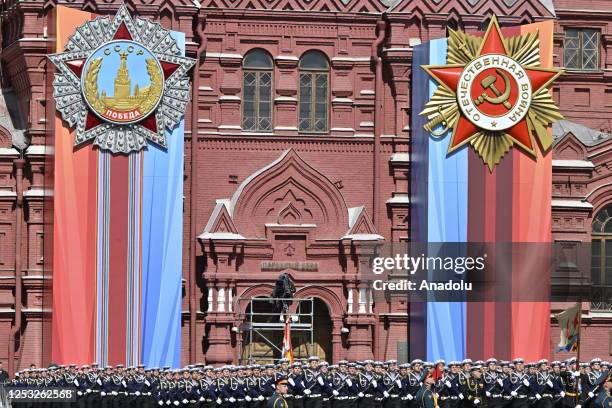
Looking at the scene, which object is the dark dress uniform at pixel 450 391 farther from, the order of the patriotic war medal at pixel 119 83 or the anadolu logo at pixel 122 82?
the anadolu logo at pixel 122 82

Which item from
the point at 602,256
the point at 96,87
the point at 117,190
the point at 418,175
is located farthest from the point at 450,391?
the point at 96,87

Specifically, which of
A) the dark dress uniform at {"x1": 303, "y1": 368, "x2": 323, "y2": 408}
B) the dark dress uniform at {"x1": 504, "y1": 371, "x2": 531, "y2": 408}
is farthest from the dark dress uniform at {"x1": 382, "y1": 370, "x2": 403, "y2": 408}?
the dark dress uniform at {"x1": 504, "y1": 371, "x2": 531, "y2": 408}

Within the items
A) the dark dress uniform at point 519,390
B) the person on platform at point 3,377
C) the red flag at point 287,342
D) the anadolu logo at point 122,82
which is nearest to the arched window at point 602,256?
the red flag at point 287,342

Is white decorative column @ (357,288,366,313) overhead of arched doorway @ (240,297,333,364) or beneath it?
overhead

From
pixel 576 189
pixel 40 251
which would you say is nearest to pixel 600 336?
pixel 576 189

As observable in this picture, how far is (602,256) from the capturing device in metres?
58.2

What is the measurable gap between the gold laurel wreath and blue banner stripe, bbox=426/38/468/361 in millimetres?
7459

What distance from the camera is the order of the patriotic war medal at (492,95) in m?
56.4

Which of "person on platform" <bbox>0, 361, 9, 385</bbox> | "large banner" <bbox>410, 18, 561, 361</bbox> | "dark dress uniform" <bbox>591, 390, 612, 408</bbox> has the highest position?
"large banner" <bbox>410, 18, 561, 361</bbox>

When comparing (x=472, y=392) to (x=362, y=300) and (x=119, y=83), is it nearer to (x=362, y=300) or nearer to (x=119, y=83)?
(x=362, y=300)

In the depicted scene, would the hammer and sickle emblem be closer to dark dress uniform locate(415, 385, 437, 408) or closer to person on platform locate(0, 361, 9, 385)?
person on platform locate(0, 361, 9, 385)

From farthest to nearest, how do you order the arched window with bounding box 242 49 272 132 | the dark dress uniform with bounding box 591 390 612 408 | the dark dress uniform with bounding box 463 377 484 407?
1. the arched window with bounding box 242 49 272 132
2. the dark dress uniform with bounding box 463 377 484 407
3. the dark dress uniform with bounding box 591 390 612 408

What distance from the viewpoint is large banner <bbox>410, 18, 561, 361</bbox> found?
56281 millimetres

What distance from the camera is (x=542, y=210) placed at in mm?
56438
